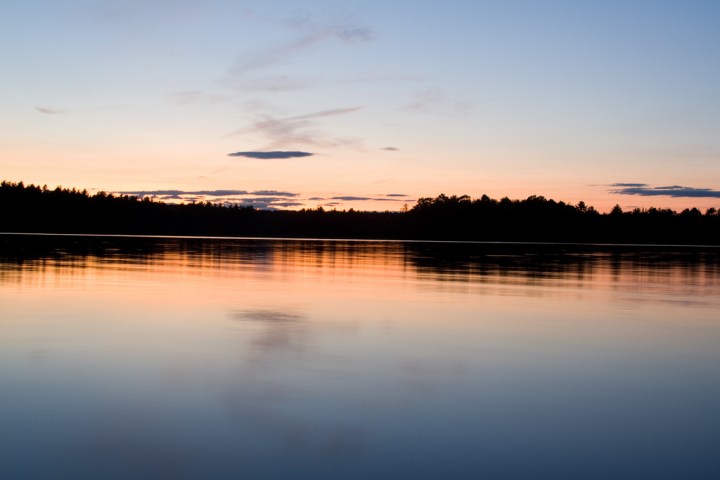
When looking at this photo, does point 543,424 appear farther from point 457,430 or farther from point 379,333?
point 379,333

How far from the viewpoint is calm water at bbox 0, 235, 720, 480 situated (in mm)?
5980

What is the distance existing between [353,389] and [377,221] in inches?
5892

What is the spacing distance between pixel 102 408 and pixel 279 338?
4682 millimetres

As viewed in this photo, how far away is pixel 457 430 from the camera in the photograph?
6828mm

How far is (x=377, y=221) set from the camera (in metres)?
158

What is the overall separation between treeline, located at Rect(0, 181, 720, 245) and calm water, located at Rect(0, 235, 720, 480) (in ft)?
400

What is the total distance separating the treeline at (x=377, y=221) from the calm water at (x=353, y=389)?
400 ft

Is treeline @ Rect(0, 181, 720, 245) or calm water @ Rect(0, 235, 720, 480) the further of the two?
treeline @ Rect(0, 181, 720, 245)

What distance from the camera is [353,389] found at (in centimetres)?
838

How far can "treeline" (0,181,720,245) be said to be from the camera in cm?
13212

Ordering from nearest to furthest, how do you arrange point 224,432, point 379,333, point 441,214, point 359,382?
point 224,432, point 359,382, point 379,333, point 441,214

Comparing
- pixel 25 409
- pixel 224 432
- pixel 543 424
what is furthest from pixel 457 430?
pixel 25 409

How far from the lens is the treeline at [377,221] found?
13212 centimetres

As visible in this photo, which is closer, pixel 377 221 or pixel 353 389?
pixel 353 389
